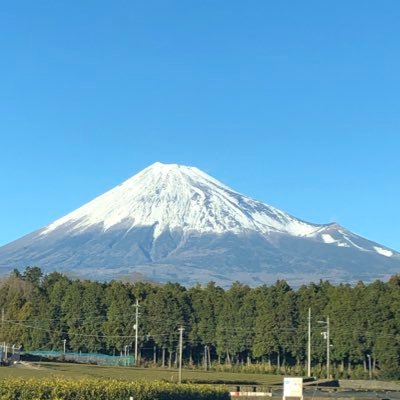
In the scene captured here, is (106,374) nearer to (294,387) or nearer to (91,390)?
(91,390)

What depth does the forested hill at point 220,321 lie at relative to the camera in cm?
7338

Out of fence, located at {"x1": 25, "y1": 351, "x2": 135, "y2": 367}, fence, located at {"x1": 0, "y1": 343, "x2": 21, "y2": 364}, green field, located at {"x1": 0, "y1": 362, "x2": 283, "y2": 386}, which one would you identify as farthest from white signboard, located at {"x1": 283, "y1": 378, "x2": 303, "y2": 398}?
fence, located at {"x1": 25, "y1": 351, "x2": 135, "y2": 367}

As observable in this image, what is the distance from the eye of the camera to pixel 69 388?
30.7m

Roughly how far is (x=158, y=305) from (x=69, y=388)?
53.7 m

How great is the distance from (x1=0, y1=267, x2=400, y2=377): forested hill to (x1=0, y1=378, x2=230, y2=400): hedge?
3808 centimetres

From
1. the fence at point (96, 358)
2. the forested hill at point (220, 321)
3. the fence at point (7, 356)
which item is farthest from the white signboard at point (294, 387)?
the fence at point (96, 358)

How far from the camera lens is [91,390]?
1236 inches

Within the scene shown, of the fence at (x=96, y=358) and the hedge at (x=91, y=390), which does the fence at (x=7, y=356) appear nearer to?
the fence at (x=96, y=358)

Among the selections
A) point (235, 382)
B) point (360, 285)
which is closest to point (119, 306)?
point (360, 285)

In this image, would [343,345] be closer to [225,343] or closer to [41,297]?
[225,343]

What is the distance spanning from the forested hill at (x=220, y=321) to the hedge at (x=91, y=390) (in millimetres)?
38078

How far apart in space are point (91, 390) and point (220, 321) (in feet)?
169

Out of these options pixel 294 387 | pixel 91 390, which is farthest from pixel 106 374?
pixel 294 387

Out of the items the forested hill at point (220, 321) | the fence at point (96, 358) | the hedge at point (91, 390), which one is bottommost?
the hedge at point (91, 390)
